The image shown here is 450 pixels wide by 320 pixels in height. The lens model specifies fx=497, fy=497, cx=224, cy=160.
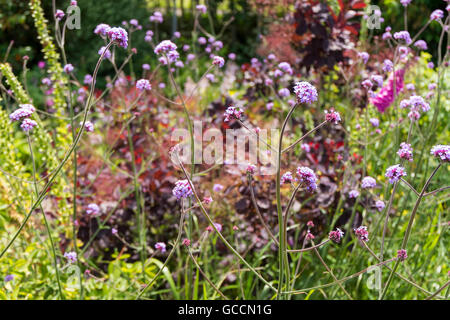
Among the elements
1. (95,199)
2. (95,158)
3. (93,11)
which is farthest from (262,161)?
(93,11)

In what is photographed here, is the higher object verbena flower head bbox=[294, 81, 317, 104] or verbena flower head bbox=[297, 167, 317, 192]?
verbena flower head bbox=[294, 81, 317, 104]

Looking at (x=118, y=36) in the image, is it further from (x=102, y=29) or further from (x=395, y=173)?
(x=395, y=173)

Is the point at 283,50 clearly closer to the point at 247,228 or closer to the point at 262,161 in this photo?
the point at 262,161

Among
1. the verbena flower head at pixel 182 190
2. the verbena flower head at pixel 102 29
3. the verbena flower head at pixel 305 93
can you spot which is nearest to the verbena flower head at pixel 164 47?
the verbena flower head at pixel 102 29

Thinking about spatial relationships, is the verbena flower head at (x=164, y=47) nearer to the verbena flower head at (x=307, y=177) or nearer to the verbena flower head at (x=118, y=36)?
the verbena flower head at (x=118, y=36)

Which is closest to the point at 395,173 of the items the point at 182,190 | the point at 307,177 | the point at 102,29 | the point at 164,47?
the point at 307,177

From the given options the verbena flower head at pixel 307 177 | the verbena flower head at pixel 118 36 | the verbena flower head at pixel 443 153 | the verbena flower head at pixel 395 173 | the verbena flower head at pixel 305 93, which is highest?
the verbena flower head at pixel 118 36

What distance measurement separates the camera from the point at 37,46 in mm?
6805

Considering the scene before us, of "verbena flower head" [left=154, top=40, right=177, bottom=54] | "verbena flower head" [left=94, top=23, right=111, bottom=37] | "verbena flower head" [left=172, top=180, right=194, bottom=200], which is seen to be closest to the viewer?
"verbena flower head" [left=172, top=180, right=194, bottom=200]

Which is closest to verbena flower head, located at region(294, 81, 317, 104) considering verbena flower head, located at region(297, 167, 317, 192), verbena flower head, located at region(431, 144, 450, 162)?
verbena flower head, located at region(297, 167, 317, 192)

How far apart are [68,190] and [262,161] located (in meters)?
1.15

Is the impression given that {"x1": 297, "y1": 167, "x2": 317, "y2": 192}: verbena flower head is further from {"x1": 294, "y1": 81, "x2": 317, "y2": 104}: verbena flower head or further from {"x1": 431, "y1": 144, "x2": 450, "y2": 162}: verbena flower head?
{"x1": 431, "y1": 144, "x2": 450, "y2": 162}: verbena flower head

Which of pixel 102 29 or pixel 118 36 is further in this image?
pixel 102 29
